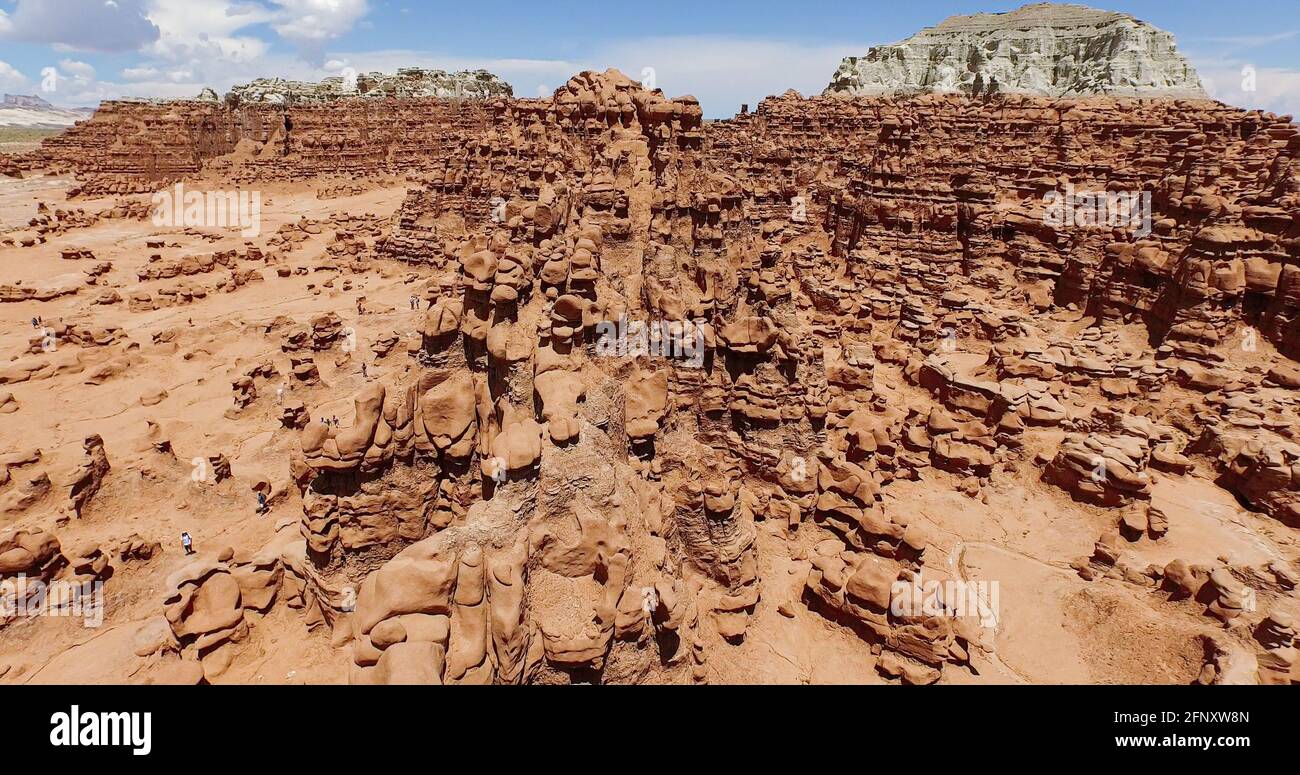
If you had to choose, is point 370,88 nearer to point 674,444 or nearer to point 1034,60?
point 674,444

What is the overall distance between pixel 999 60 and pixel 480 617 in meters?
112

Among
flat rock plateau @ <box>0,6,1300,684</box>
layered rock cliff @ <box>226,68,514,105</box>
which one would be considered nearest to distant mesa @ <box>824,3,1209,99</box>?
A: flat rock plateau @ <box>0,6,1300,684</box>

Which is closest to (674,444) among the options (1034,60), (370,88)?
(370,88)

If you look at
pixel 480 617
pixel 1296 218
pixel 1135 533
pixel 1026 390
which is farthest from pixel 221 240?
pixel 1296 218

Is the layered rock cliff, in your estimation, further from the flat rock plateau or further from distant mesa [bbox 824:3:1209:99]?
distant mesa [bbox 824:3:1209:99]

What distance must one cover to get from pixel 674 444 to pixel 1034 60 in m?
107

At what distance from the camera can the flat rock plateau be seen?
9.01m

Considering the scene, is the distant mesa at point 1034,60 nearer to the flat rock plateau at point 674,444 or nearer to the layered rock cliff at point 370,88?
the flat rock plateau at point 674,444

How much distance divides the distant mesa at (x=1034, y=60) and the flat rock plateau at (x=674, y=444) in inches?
2219

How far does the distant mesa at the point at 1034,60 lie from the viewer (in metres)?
78.4

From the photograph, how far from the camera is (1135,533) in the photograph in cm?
1659

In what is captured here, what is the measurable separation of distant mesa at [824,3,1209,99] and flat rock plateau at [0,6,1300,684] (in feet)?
185

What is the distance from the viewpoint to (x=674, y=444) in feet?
46.3
